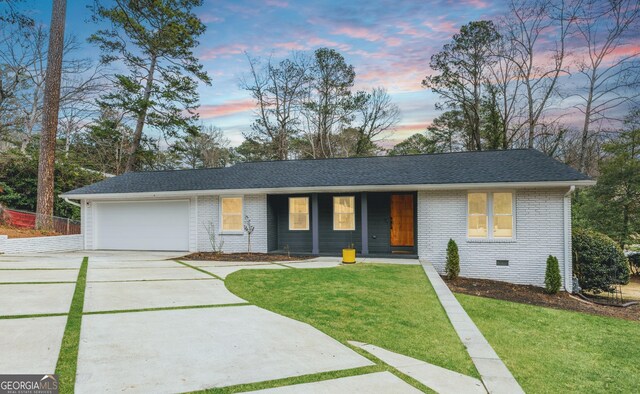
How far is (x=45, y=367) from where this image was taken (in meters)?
3.34

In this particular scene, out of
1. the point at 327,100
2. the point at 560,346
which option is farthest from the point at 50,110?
the point at 560,346

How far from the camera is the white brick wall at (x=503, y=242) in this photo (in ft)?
34.6

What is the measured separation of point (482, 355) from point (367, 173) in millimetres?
9109

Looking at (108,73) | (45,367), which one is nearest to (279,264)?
(45,367)

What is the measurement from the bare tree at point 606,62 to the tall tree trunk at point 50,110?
79.6 ft

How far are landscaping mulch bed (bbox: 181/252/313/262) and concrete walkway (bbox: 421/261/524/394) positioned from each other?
6.07 m

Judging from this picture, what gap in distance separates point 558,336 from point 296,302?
4023 millimetres

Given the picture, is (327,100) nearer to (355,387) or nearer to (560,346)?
(560,346)

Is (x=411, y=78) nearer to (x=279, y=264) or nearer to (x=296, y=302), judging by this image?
(x=279, y=264)

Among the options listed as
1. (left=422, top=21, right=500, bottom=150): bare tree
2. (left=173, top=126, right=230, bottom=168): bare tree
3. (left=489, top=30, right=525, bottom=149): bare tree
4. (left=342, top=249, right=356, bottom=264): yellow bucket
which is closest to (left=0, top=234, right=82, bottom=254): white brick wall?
(left=342, top=249, right=356, bottom=264): yellow bucket

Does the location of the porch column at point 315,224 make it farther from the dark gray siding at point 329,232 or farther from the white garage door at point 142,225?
the white garage door at point 142,225

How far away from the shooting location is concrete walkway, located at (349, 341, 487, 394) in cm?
335

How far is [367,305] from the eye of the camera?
6.12 metres

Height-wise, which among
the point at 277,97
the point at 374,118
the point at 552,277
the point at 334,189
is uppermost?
the point at 277,97
